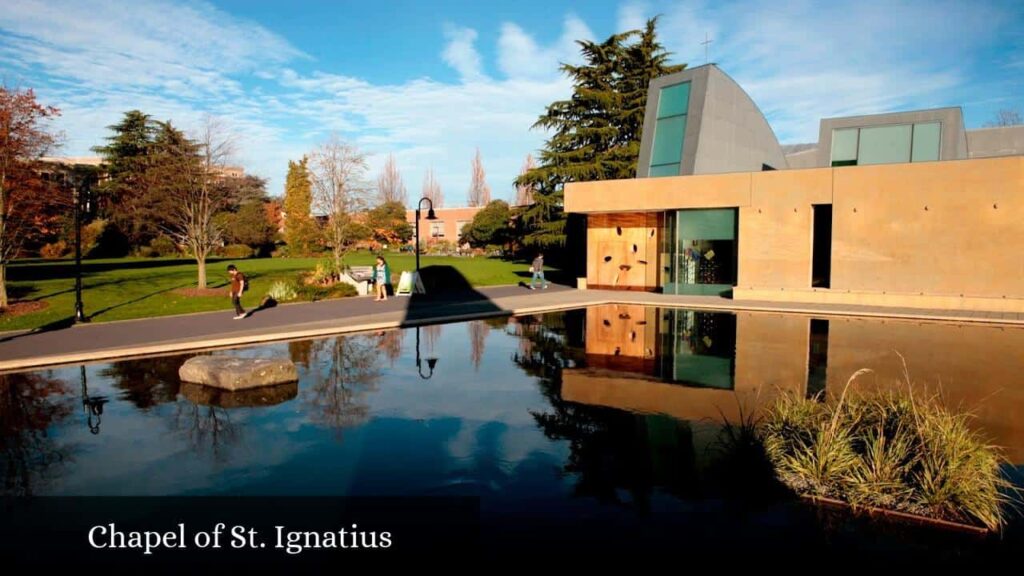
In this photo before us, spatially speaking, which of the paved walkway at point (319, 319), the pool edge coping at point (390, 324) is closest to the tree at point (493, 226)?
the paved walkway at point (319, 319)

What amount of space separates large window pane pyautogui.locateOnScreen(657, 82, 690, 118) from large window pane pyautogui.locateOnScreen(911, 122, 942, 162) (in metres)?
9.11

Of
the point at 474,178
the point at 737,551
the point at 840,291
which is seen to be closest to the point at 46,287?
the point at 737,551

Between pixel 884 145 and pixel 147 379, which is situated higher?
pixel 884 145

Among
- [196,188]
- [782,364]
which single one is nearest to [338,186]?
[196,188]

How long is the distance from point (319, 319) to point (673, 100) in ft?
60.2

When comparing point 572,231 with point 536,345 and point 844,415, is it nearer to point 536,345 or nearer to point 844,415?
point 536,345

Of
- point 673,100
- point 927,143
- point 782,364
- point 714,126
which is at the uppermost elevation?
point 673,100

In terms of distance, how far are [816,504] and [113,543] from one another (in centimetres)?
623

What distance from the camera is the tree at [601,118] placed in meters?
39.4

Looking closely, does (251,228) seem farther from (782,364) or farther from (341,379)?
(782,364)

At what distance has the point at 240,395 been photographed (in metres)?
9.84

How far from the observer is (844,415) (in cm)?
675

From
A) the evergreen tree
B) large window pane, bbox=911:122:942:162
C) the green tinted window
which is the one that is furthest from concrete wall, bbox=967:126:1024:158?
the evergreen tree

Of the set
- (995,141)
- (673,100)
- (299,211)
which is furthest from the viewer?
(299,211)
